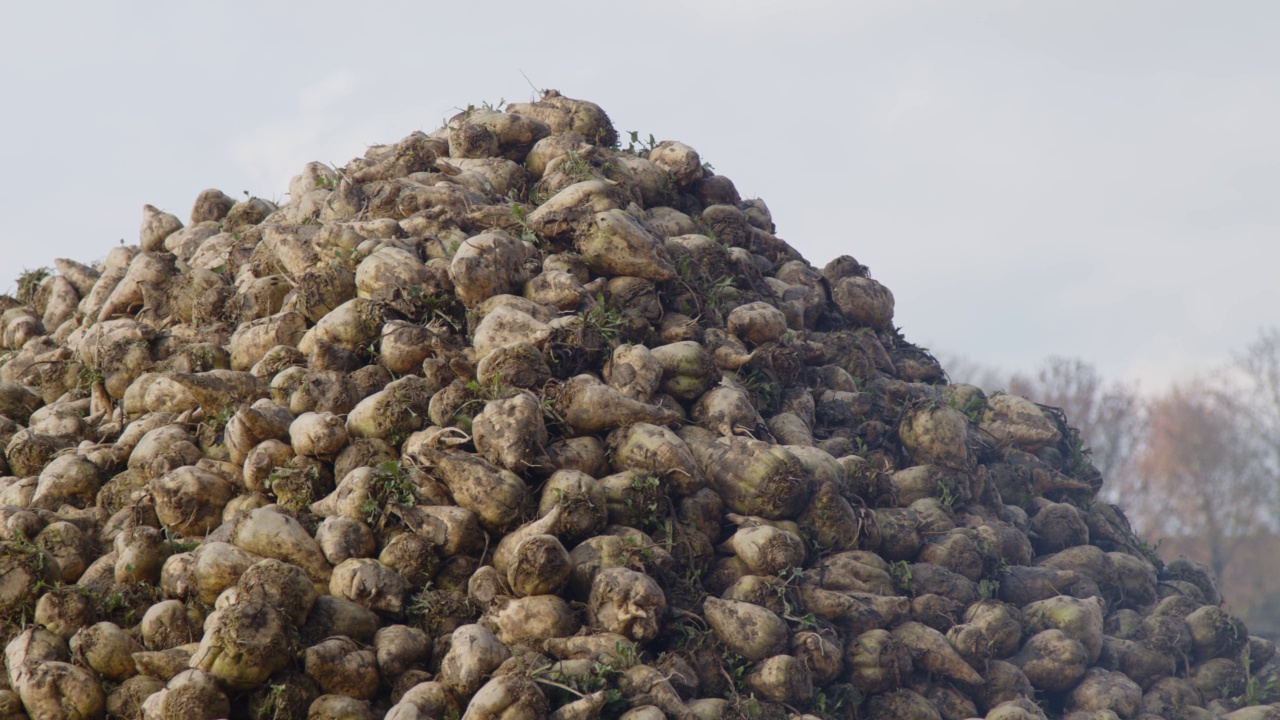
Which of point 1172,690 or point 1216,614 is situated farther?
point 1216,614

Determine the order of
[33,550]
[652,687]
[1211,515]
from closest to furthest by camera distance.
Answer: [652,687] → [33,550] → [1211,515]

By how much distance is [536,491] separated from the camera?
822cm

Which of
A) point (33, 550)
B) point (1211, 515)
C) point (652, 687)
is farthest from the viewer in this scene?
point (1211, 515)

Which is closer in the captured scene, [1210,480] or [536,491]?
[536,491]

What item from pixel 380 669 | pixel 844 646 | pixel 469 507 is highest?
pixel 469 507

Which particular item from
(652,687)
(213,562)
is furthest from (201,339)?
(652,687)

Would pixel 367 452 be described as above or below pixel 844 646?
above

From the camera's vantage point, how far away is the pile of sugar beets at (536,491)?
24.0 ft

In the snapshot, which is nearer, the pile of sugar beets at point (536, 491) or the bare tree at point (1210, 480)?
the pile of sugar beets at point (536, 491)

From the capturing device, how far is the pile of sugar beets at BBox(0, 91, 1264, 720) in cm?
733

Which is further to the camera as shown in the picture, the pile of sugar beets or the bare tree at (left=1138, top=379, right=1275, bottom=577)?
the bare tree at (left=1138, top=379, right=1275, bottom=577)

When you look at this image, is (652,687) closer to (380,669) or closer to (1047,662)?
(380,669)

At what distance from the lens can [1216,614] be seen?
10.6 meters

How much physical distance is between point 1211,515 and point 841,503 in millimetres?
27505
